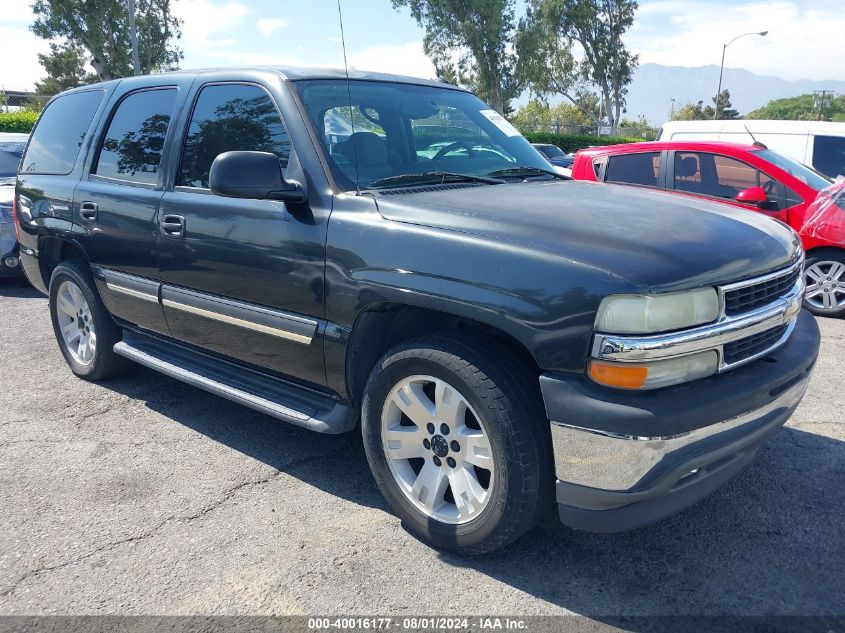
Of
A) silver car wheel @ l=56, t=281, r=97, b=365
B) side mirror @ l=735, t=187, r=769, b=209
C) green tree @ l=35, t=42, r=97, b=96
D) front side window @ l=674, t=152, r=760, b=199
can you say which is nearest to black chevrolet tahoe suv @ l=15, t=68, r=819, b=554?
silver car wheel @ l=56, t=281, r=97, b=365

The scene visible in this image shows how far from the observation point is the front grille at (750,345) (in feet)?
8.24

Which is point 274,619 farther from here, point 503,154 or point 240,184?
point 503,154

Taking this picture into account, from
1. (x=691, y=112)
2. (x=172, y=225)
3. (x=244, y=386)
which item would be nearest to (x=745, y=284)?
(x=244, y=386)

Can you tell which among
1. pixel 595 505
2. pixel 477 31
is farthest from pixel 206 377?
pixel 477 31

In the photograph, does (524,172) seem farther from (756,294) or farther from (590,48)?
(590,48)

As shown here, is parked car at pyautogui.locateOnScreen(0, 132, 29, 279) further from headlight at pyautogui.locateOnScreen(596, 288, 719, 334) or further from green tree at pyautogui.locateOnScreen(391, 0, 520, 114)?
green tree at pyautogui.locateOnScreen(391, 0, 520, 114)

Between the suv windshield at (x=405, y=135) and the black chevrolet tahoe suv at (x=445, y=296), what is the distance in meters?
0.01

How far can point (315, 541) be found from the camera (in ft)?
9.56

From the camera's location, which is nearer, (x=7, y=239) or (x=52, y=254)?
(x=52, y=254)

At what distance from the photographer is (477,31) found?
38969 millimetres

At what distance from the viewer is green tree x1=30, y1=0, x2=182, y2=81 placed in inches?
1430

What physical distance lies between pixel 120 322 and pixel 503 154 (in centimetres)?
262

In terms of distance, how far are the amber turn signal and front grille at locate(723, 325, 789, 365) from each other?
409 mm

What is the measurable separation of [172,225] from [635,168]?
5.49m
